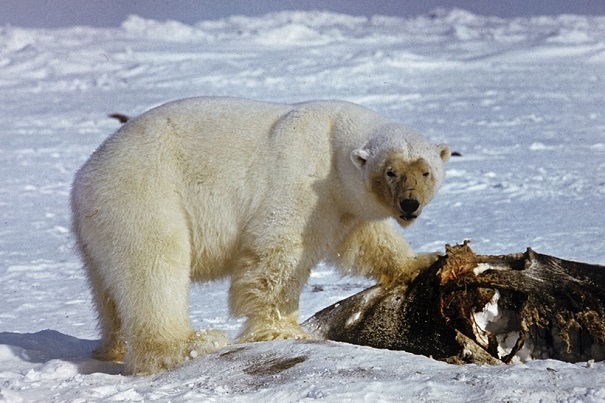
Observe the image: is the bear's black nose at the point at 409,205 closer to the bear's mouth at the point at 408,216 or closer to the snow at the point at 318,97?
the bear's mouth at the point at 408,216

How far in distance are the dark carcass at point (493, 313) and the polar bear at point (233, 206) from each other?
0.36 m

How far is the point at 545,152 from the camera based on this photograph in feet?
37.2

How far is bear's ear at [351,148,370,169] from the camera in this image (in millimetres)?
4043

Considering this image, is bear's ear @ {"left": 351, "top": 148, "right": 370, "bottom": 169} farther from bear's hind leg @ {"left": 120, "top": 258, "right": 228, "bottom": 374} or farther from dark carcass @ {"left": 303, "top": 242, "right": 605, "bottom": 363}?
bear's hind leg @ {"left": 120, "top": 258, "right": 228, "bottom": 374}

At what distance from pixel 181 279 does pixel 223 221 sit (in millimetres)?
422

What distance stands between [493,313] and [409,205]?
0.63 meters

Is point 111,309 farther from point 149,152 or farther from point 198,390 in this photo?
point 198,390

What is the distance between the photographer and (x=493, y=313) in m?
3.58

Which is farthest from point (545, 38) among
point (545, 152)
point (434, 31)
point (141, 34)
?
point (545, 152)

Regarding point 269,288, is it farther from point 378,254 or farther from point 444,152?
point 444,152

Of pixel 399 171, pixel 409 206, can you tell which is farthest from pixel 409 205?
pixel 399 171

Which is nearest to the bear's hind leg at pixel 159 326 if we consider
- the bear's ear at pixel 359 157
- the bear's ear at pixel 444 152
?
the bear's ear at pixel 359 157

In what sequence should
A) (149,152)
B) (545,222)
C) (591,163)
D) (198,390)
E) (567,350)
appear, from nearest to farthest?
(198,390), (567,350), (149,152), (545,222), (591,163)

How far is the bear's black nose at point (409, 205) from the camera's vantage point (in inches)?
152
